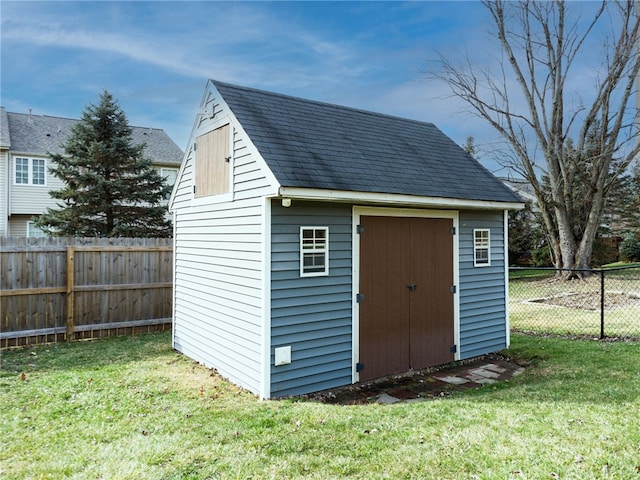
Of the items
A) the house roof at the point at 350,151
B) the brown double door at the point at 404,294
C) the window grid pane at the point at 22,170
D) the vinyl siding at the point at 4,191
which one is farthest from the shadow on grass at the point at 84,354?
the window grid pane at the point at 22,170

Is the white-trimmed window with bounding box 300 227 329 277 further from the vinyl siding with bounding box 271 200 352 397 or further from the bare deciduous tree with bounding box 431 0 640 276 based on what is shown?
the bare deciduous tree with bounding box 431 0 640 276

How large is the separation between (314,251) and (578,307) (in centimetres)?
908

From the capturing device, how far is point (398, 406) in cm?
464

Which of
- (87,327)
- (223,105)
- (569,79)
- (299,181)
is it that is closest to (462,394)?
(299,181)

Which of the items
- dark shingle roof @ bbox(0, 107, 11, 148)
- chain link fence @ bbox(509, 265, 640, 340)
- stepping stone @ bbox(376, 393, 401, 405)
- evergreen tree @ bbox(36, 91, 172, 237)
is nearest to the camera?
stepping stone @ bbox(376, 393, 401, 405)

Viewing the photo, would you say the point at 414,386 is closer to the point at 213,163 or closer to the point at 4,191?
the point at 213,163

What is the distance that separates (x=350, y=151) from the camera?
20.8ft

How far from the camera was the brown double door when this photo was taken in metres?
5.91

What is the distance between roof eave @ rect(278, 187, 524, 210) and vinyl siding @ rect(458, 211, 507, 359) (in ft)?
0.93

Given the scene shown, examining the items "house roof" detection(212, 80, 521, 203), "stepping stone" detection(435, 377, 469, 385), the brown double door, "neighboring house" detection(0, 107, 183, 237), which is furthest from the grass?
"neighboring house" detection(0, 107, 183, 237)

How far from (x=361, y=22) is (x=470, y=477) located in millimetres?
9602

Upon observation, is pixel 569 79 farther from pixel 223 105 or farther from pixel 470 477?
pixel 470 477

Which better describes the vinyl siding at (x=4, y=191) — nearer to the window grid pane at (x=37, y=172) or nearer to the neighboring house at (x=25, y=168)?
the neighboring house at (x=25, y=168)

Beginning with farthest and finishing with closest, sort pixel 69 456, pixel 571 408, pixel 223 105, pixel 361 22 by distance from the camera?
1. pixel 361 22
2. pixel 223 105
3. pixel 571 408
4. pixel 69 456
